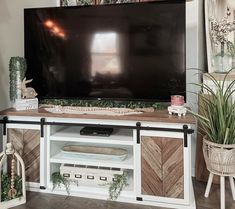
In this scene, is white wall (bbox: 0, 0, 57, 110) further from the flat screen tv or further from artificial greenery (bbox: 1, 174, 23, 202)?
artificial greenery (bbox: 1, 174, 23, 202)

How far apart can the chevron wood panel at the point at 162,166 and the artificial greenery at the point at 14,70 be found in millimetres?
1173

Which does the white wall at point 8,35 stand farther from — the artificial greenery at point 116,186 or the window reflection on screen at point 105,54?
the artificial greenery at point 116,186

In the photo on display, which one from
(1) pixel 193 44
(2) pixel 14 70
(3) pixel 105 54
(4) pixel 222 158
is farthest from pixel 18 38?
(4) pixel 222 158

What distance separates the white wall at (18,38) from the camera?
8.03 ft

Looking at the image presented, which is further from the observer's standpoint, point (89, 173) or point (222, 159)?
point (89, 173)

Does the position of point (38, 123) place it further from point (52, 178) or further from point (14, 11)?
point (14, 11)

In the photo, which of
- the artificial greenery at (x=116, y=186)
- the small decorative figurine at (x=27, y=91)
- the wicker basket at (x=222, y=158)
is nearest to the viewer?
the wicker basket at (x=222, y=158)

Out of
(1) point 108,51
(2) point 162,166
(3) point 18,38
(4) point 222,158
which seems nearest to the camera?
(4) point 222,158

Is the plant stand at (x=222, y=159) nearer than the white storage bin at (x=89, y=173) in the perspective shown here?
Yes

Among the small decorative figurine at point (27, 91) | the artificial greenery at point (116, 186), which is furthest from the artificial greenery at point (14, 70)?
the artificial greenery at point (116, 186)

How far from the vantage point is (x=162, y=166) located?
1.99 metres

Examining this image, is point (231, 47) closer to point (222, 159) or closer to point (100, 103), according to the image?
point (222, 159)

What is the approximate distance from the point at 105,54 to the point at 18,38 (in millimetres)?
936

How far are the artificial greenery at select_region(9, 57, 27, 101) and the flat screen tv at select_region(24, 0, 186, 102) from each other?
139mm
